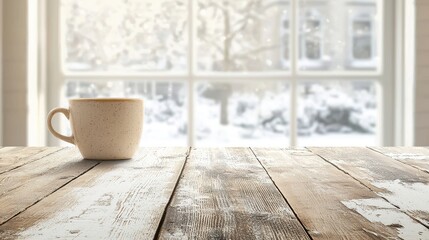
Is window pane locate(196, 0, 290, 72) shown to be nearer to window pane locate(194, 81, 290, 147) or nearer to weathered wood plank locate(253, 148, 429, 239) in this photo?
window pane locate(194, 81, 290, 147)

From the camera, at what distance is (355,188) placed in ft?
1.97

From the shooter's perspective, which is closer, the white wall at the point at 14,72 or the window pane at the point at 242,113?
the white wall at the point at 14,72

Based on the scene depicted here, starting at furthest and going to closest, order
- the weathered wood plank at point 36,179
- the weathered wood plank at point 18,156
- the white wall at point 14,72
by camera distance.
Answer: the white wall at point 14,72, the weathered wood plank at point 18,156, the weathered wood plank at point 36,179

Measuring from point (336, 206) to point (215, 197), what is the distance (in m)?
0.11

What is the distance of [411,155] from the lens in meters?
0.92

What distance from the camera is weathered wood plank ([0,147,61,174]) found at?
0.79m

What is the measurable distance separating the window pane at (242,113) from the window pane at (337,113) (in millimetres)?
73

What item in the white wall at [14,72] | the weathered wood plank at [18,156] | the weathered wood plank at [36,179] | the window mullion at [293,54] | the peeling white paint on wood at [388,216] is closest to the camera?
the peeling white paint on wood at [388,216]

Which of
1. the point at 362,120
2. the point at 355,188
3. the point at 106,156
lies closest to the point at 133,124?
the point at 106,156

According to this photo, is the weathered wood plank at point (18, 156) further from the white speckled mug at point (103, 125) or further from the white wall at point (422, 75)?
the white wall at point (422, 75)

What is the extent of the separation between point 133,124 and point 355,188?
36 cm

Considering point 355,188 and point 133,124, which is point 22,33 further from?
point 355,188

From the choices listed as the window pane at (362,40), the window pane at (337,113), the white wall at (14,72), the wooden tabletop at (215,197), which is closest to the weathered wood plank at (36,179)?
the wooden tabletop at (215,197)

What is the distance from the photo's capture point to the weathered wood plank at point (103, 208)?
41 cm
